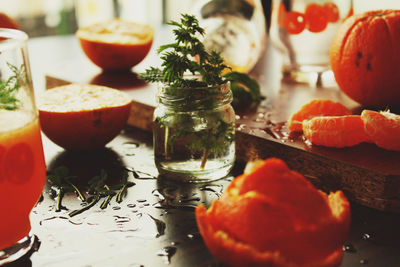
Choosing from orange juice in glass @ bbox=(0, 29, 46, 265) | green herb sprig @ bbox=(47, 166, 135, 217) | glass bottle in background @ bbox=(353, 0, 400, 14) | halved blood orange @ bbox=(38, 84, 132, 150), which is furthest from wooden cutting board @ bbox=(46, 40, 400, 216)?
glass bottle in background @ bbox=(353, 0, 400, 14)

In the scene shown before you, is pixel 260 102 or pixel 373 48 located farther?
pixel 260 102

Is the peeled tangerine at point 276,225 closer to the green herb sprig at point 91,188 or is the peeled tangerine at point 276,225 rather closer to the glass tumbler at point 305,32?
the green herb sprig at point 91,188

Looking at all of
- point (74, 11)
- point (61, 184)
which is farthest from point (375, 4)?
point (61, 184)

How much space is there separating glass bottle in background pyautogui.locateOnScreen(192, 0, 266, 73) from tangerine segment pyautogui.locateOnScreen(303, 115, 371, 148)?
1.68 feet

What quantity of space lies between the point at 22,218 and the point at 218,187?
0.34 metres

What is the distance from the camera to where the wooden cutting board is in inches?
32.6

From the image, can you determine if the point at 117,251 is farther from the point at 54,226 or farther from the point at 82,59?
the point at 82,59

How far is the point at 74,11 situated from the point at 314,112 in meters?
2.44

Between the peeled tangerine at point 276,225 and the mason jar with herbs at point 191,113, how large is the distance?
26cm

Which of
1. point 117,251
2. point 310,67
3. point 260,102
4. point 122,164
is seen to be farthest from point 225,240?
point 310,67

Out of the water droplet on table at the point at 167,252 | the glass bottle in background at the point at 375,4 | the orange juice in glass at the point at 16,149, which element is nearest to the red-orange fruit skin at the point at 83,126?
the orange juice in glass at the point at 16,149

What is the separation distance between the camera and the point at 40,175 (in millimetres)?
719

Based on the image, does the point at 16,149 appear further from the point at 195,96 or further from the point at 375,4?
the point at 375,4

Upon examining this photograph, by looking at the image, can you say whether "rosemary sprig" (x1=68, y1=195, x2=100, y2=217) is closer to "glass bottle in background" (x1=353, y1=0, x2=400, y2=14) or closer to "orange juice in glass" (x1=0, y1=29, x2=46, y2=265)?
"orange juice in glass" (x1=0, y1=29, x2=46, y2=265)
